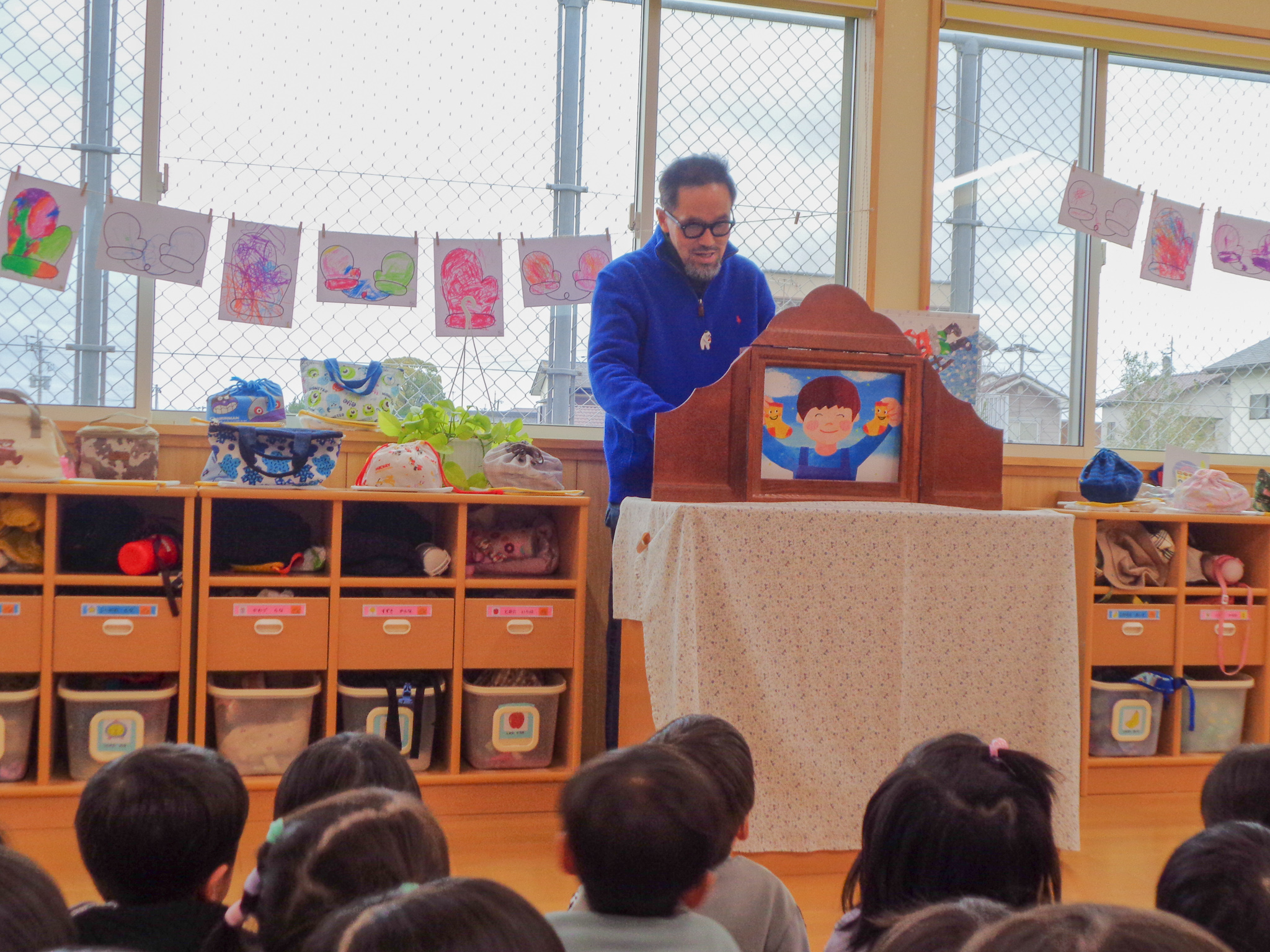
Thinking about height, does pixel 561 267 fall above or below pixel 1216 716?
above

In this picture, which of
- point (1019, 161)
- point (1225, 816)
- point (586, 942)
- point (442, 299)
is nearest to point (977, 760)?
point (1225, 816)

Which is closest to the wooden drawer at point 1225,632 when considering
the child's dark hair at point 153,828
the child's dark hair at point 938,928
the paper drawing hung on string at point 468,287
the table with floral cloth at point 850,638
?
the table with floral cloth at point 850,638

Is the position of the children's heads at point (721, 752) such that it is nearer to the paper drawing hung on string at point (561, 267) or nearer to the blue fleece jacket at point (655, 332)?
the blue fleece jacket at point (655, 332)

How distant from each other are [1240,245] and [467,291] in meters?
2.59

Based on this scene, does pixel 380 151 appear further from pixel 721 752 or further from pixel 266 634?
pixel 721 752

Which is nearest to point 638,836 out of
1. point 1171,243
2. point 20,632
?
point 20,632

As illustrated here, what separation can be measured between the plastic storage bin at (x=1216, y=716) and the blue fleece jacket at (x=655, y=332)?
1641 millimetres

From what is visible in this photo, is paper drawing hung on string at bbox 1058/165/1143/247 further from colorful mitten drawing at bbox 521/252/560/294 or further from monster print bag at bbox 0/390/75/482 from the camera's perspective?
monster print bag at bbox 0/390/75/482

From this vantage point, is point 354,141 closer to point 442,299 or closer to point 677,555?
point 442,299

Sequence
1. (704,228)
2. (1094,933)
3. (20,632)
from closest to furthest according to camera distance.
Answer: (1094,933)
(20,632)
(704,228)

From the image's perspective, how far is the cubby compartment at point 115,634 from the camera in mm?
2406

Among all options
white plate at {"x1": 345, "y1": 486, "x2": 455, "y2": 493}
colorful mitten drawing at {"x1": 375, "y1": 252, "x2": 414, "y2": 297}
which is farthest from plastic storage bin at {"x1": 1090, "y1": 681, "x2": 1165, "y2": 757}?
colorful mitten drawing at {"x1": 375, "y1": 252, "x2": 414, "y2": 297}

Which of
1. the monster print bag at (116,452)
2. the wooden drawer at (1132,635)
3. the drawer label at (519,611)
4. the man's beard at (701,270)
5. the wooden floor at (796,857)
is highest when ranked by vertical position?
the man's beard at (701,270)

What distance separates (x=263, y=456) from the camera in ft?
8.26
